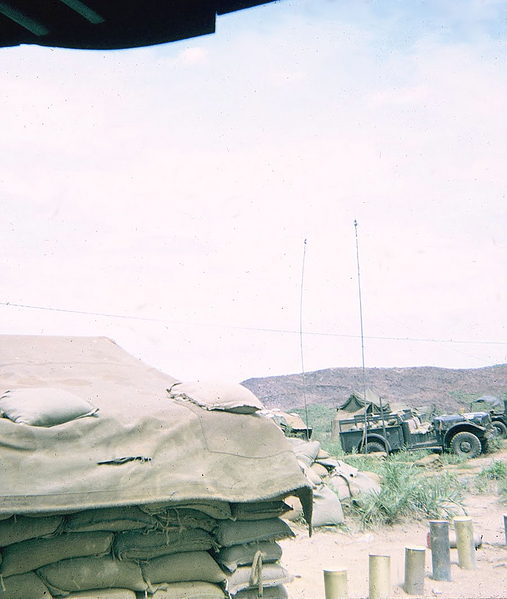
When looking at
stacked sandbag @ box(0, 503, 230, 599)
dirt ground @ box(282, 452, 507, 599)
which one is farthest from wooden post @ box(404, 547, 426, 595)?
stacked sandbag @ box(0, 503, 230, 599)

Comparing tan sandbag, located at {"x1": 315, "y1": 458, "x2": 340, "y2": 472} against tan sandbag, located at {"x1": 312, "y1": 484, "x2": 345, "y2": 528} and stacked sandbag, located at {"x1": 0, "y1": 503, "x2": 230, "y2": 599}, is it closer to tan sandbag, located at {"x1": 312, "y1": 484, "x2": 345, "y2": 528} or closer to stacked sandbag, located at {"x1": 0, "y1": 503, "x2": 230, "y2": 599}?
tan sandbag, located at {"x1": 312, "y1": 484, "x2": 345, "y2": 528}

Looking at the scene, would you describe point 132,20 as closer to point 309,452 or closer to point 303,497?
point 303,497

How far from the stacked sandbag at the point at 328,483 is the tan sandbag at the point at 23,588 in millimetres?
4354

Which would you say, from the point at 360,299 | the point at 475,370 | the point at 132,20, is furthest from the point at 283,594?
the point at 475,370

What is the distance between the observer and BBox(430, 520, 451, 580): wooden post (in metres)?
5.30

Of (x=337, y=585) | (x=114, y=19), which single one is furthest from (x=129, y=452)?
(x=114, y=19)

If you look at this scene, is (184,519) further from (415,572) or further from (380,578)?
(415,572)

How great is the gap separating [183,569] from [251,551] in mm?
440

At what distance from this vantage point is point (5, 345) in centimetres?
462

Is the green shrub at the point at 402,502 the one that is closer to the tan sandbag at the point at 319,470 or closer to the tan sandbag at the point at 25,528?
the tan sandbag at the point at 319,470

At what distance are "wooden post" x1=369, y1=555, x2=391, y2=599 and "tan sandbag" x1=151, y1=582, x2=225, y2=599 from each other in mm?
1615

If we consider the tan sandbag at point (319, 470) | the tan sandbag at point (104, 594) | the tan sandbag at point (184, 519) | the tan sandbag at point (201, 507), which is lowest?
the tan sandbag at point (319, 470)

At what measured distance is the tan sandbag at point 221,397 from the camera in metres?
3.90

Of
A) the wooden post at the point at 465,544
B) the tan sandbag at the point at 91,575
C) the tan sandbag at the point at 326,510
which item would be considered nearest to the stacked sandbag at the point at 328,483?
the tan sandbag at the point at 326,510
